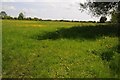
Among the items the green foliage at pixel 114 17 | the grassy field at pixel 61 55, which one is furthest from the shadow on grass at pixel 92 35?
the green foliage at pixel 114 17

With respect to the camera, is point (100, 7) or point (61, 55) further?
point (100, 7)

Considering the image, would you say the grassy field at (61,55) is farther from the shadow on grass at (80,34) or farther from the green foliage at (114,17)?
the green foliage at (114,17)

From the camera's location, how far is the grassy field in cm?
2072

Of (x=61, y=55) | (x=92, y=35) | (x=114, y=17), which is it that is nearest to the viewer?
(x=61, y=55)

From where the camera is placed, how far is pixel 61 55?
23.9m

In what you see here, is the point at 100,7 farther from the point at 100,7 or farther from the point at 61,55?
the point at 61,55

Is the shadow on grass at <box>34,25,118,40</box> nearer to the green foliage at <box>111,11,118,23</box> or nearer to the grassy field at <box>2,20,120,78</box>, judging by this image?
the grassy field at <box>2,20,120,78</box>

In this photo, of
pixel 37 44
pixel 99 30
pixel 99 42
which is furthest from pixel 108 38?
pixel 37 44

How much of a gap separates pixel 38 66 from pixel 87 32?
12.5 meters

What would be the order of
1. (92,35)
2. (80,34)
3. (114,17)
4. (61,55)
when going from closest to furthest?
(61,55)
(92,35)
(80,34)
(114,17)

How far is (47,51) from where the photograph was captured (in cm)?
2502

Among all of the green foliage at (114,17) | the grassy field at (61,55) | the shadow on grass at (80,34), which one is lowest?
the grassy field at (61,55)

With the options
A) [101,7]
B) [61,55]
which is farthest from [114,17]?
[61,55]

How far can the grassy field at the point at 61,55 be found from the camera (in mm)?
20719
